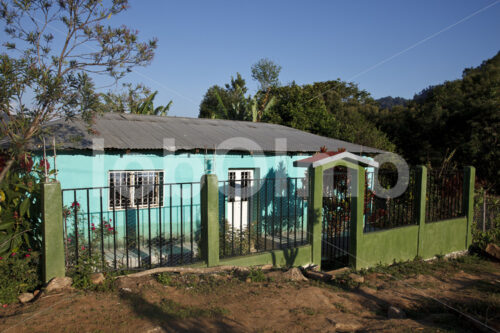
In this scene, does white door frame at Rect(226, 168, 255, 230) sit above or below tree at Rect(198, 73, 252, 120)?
below

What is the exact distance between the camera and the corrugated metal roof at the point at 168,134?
834 centimetres

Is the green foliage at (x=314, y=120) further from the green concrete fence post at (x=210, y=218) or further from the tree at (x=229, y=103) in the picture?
the green concrete fence post at (x=210, y=218)

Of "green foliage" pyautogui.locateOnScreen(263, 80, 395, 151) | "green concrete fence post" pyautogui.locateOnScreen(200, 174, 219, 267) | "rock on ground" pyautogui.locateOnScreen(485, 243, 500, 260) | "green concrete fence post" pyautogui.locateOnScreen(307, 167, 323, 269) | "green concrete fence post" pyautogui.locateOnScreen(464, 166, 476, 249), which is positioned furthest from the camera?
"green foliage" pyautogui.locateOnScreen(263, 80, 395, 151)

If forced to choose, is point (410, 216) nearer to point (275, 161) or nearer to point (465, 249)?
point (465, 249)

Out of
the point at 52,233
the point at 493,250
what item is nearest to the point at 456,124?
the point at 493,250

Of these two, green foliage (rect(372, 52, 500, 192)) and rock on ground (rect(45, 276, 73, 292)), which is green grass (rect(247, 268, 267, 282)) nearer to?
rock on ground (rect(45, 276, 73, 292))

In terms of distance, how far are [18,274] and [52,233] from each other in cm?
61

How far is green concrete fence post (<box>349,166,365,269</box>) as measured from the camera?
6.89 m

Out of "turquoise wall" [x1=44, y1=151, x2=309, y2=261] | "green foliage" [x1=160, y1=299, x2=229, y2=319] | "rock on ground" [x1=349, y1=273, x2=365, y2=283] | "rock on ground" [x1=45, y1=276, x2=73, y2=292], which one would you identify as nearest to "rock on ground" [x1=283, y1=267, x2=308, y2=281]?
"rock on ground" [x1=349, y1=273, x2=365, y2=283]

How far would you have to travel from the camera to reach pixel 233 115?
22062mm

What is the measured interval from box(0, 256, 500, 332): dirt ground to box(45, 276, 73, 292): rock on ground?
12cm

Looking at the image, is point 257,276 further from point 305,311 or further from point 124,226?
point 124,226

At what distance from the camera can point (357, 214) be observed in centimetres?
689

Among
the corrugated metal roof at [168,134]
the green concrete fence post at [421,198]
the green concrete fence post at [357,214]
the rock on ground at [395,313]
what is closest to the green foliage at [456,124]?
the corrugated metal roof at [168,134]
